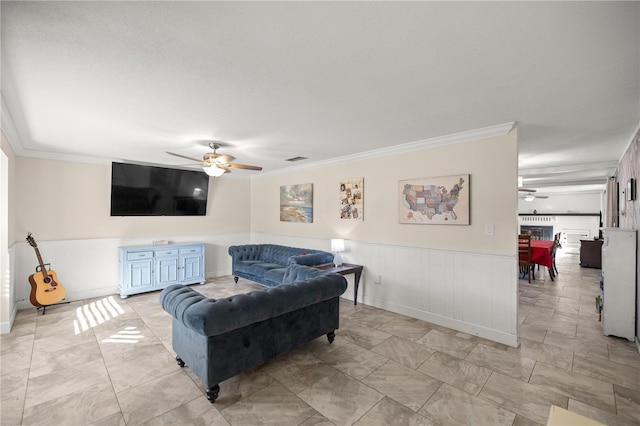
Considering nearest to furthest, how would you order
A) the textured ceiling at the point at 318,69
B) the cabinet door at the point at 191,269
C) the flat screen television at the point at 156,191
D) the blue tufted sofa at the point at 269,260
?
the textured ceiling at the point at 318,69
the blue tufted sofa at the point at 269,260
the flat screen television at the point at 156,191
the cabinet door at the point at 191,269

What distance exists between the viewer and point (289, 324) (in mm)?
2873

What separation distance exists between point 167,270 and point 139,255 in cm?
58

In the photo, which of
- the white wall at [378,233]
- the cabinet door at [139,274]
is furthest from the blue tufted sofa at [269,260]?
the cabinet door at [139,274]

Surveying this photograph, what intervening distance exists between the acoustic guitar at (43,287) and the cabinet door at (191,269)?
180cm

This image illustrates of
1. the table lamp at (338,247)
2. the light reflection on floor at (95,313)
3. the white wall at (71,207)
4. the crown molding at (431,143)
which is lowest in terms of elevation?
the light reflection on floor at (95,313)

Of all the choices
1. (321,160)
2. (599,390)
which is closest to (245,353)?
(599,390)

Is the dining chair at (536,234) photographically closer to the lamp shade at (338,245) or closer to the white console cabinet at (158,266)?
the lamp shade at (338,245)

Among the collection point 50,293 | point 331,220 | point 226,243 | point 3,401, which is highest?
point 331,220

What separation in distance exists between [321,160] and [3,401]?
469 centimetres

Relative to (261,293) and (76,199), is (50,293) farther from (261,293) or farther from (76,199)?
(261,293)

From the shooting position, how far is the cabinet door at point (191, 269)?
5.80 meters

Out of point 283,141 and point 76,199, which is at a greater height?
point 283,141

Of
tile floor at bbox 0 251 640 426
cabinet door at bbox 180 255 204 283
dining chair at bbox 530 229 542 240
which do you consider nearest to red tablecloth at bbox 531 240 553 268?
tile floor at bbox 0 251 640 426

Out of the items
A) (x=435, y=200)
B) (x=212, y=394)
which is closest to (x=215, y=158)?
(x=212, y=394)
